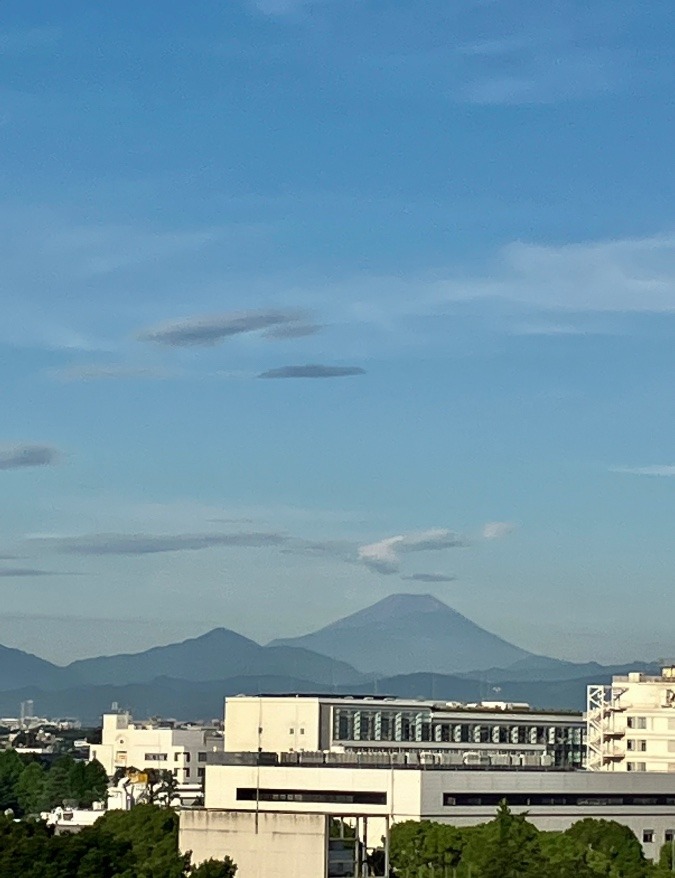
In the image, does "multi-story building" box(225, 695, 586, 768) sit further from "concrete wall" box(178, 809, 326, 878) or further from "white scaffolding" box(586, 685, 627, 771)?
"concrete wall" box(178, 809, 326, 878)

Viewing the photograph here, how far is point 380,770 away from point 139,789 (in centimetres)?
4258

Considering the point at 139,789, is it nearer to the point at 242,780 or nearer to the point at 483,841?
the point at 242,780

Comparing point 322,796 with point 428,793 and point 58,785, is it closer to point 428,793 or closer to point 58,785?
point 428,793

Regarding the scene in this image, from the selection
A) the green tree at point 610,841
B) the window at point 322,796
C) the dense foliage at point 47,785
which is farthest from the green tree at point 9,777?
the green tree at point 610,841

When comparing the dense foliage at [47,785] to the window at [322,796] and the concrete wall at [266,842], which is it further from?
the concrete wall at [266,842]

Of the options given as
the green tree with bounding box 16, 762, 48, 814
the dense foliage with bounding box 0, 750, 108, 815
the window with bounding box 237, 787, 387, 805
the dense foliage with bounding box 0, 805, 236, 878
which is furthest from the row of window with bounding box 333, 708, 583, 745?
the dense foliage with bounding box 0, 805, 236, 878

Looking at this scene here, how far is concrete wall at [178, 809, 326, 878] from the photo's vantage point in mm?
62750

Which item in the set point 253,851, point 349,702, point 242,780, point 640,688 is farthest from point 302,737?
point 253,851

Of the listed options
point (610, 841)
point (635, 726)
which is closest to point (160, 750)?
point (635, 726)

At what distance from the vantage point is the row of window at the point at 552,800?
93562mm

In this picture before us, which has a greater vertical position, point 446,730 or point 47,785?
point 446,730

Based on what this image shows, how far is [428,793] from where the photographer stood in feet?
301

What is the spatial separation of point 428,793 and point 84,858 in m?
24.5

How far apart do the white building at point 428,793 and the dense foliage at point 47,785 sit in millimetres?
42288
